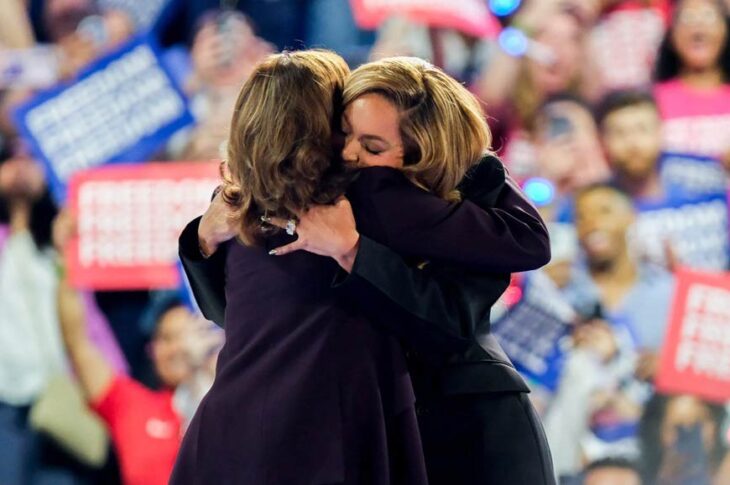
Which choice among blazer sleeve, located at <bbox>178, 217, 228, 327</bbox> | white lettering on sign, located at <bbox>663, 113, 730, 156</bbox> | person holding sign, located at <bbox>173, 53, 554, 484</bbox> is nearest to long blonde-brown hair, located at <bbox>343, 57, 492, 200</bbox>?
person holding sign, located at <bbox>173, 53, 554, 484</bbox>

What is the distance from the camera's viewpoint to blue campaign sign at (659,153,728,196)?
12.2 feet

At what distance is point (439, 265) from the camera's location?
5.03ft

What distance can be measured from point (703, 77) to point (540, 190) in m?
0.64

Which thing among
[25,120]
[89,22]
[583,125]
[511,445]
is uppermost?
[511,445]

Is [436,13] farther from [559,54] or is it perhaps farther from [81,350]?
[81,350]

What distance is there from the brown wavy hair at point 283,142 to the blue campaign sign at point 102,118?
2.26m

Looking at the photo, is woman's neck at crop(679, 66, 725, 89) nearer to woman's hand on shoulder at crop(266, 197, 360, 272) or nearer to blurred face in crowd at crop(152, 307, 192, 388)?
blurred face in crowd at crop(152, 307, 192, 388)

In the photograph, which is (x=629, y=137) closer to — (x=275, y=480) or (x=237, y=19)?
(x=237, y=19)

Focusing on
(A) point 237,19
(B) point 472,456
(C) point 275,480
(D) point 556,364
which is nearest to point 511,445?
(B) point 472,456

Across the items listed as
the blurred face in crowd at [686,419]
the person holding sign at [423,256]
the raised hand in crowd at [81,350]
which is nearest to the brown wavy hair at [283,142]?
the person holding sign at [423,256]

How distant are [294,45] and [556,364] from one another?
1.27m

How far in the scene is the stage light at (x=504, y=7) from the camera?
3689 mm

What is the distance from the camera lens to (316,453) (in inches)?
55.5

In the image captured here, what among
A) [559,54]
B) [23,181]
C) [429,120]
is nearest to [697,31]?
[559,54]
